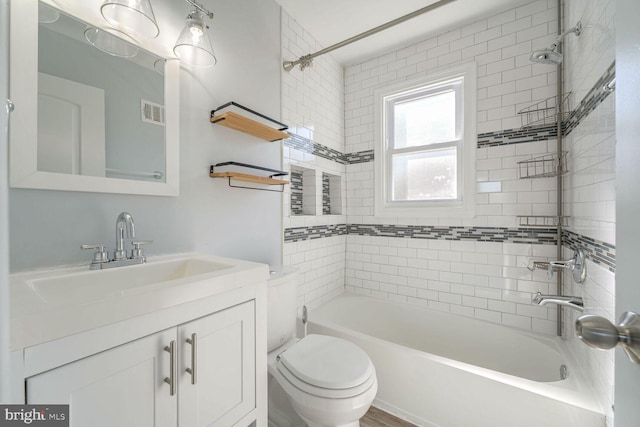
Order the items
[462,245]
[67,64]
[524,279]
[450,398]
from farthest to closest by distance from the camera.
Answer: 1. [462,245]
2. [524,279]
3. [450,398]
4. [67,64]

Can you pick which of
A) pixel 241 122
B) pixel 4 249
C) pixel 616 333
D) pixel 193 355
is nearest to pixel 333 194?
pixel 241 122

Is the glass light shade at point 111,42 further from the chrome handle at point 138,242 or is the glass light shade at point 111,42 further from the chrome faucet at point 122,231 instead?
the chrome handle at point 138,242

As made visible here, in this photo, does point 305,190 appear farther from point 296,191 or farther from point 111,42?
point 111,42

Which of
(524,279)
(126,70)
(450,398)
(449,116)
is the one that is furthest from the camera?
(449,116)

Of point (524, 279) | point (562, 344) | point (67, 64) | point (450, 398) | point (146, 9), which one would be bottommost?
point (450, 398)

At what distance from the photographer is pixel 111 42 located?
3.77ft

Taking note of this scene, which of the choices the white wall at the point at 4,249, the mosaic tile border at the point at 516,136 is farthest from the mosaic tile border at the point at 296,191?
the white wall at the point at 4,249

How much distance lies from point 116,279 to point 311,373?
93cm

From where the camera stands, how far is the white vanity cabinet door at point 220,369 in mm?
867

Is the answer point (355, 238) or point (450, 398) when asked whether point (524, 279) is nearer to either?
point (450, 398)

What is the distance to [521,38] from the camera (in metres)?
2.03

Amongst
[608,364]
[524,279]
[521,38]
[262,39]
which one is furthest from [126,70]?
[524,279]

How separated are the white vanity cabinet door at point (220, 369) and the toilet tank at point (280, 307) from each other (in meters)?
0.37

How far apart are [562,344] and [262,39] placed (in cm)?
298
